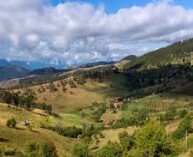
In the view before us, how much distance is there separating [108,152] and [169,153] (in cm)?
4098

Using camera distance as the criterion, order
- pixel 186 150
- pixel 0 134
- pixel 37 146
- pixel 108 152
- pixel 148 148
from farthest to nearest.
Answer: pixel 0 134 < pixel 37 146 < pixel 108 152 < pixel 186 150 < pixel 148 148

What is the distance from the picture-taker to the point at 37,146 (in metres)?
159

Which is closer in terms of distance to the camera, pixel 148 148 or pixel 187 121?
pixel 148 148

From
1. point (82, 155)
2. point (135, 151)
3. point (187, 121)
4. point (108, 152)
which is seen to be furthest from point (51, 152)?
point (187, 121)

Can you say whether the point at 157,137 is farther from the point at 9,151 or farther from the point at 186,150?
the point at 9,151

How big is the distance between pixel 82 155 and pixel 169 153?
46.1 metres

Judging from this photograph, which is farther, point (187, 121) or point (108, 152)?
point (187, 121)

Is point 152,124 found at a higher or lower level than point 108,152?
higher

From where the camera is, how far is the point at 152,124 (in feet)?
363

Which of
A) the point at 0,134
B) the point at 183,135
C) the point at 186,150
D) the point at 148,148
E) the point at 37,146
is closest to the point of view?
the point at 148,148

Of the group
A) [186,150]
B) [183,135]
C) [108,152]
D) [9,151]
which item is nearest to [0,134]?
[9,151]

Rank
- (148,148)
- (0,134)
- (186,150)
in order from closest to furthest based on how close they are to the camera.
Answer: (148,148) → (186,150) → (0,134)

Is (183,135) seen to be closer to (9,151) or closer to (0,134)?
A: (9,151)

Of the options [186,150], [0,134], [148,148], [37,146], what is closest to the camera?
[148,148]
